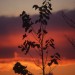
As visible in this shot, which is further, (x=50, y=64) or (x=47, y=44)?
(x=47, y=44)

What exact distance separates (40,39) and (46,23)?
1.37 meters

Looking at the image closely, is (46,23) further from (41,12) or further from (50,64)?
(50,64)

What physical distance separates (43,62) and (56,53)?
1.42 meters

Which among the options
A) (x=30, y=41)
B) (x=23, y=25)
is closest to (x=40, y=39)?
(x=30, y=41)

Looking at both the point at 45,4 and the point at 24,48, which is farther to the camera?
the point at 45,4

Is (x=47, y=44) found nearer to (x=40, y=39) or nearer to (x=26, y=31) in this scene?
(x=40, y=39)

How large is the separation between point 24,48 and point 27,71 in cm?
184

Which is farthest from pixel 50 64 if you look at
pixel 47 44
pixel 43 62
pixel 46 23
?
pixel 46 23

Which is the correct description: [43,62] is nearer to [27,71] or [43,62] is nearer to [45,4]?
[27,71]

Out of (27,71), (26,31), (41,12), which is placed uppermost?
(41,12)

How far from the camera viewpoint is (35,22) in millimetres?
16188

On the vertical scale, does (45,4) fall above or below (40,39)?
above

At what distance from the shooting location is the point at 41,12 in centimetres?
1673

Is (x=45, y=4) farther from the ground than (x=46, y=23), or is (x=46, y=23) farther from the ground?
(x=45, y=4)
